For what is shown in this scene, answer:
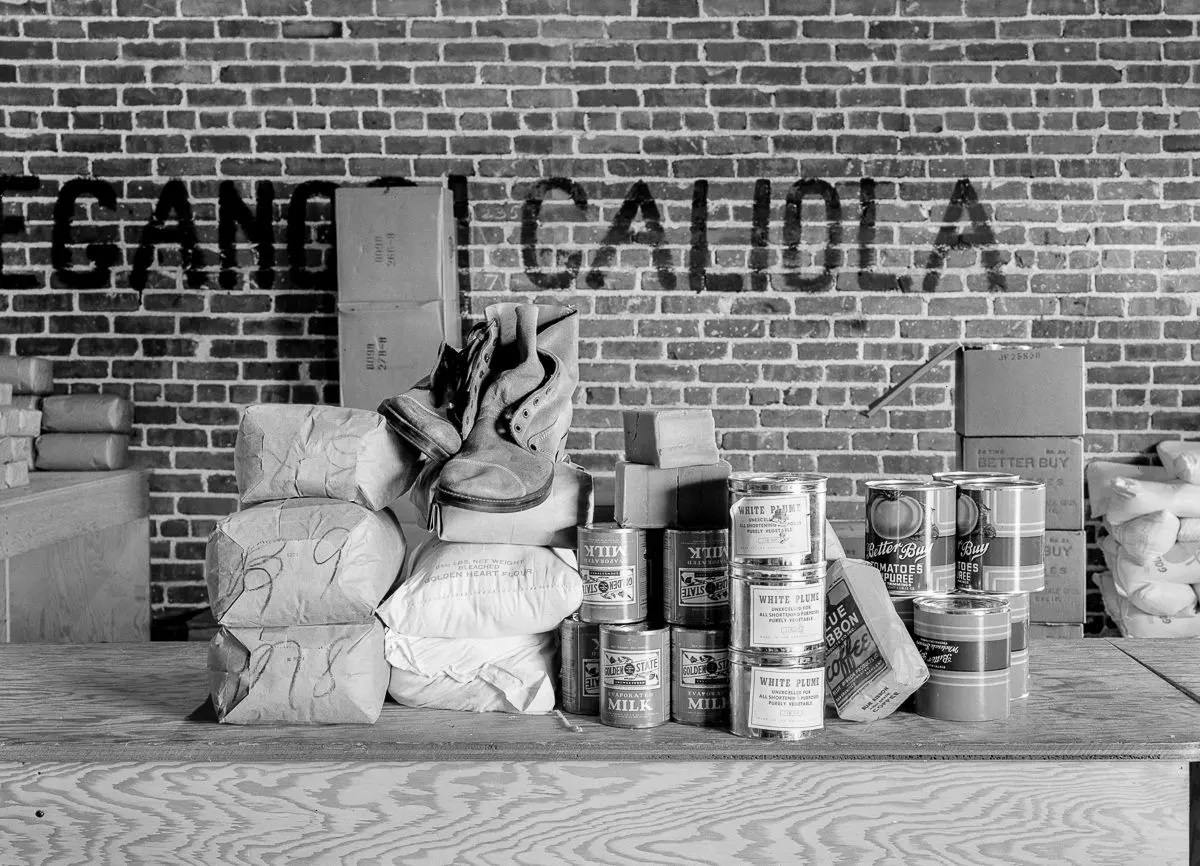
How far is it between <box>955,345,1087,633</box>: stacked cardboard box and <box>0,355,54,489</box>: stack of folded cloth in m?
2.78

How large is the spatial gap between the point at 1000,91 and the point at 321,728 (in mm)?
3177

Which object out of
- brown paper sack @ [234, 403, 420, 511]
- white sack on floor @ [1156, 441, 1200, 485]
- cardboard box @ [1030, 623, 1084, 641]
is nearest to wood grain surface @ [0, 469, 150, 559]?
brown paper sack @ [234, 403, 420, 511]

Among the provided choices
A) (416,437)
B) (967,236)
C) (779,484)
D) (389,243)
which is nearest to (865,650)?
(779,484)

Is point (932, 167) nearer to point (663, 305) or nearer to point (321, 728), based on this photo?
point (663, 305)

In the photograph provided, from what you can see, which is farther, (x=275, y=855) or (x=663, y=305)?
(x=663, y=305)

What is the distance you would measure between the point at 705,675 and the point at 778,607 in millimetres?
145

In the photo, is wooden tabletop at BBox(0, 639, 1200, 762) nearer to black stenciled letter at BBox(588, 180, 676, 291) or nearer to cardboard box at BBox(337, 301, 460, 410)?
cardboard box at BBox(337, 301, 460, 410)

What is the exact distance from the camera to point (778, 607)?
46.8 inches

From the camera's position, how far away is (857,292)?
3.49 meters

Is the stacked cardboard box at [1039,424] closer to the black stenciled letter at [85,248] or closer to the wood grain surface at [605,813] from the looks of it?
the wood grain surface at [605,813]

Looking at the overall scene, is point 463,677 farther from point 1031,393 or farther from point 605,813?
point 1031,393

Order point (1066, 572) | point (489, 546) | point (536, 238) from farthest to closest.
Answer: point (536, 238) → point (1066, 572) → point (489, 546)

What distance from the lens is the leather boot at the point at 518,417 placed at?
1.31 m

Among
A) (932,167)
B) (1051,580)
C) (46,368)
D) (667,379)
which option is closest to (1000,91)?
(932,167)
